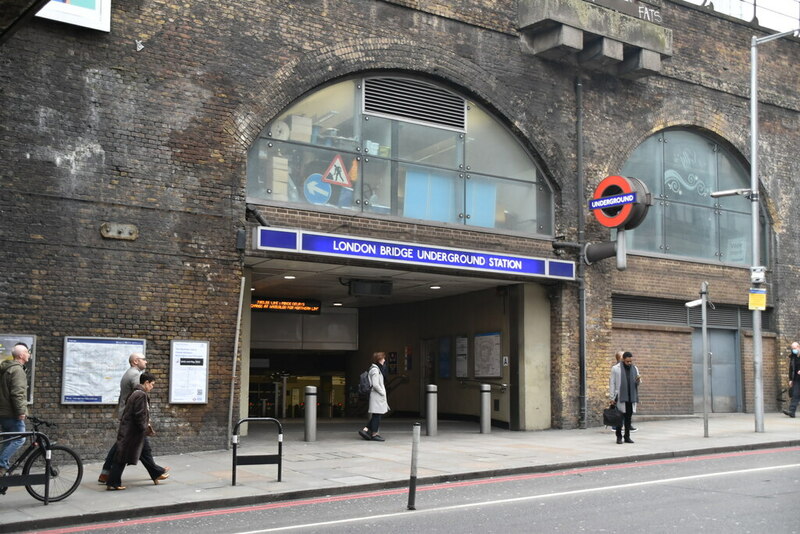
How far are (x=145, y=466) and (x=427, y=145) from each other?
9.20 metres

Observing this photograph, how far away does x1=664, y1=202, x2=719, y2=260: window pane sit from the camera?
72.1ft

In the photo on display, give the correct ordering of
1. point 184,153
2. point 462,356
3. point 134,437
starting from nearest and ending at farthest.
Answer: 1. point 134,437
2. point 184,153
3. point 462,356

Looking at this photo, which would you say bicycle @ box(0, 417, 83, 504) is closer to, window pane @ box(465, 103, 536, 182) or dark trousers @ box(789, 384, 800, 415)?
window pane @ box(465, 103, 536, 182)

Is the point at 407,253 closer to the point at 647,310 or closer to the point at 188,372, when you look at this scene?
the point at 188,372

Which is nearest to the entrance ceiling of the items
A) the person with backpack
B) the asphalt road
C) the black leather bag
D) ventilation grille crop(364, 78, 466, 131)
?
the person with backpack

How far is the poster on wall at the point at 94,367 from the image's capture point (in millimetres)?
14141

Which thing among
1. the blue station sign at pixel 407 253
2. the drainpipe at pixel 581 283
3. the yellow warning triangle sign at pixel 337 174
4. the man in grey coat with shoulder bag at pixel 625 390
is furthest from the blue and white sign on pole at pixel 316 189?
the man in grey coat with shoulder bag at pixel 625 390

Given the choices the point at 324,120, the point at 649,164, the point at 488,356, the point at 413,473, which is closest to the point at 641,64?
the point at 649,164

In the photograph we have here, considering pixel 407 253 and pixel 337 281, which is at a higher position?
pixel 407 253

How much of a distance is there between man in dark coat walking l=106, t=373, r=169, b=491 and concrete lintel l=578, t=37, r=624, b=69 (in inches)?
498

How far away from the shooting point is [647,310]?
2145cm

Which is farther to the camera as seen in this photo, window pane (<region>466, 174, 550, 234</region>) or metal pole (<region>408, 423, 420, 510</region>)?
window pane (<region>466, 174, 550, 234</region>)

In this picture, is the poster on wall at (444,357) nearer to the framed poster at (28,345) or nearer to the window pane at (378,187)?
the window pane at (378,187)

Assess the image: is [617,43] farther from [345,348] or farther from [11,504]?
[11,504]
